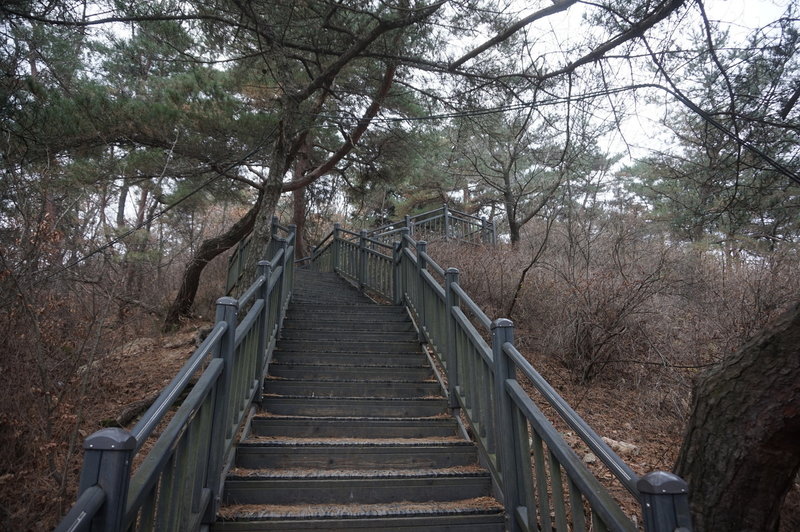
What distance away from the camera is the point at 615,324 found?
17.1 ft

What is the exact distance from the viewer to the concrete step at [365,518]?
2650 millimetres

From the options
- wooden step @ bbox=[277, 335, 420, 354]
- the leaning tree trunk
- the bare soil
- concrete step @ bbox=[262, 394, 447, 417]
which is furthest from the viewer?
wooden step @ bbox=[277, 335, 420, 354]

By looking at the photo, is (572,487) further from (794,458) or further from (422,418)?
(422,418)

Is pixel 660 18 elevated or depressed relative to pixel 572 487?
elevated

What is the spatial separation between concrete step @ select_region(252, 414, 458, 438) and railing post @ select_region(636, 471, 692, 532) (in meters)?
2.33

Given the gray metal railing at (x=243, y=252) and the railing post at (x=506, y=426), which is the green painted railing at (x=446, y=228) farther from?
the railing post at (x=506, y=426)

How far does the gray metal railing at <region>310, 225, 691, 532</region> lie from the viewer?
59.1 inches

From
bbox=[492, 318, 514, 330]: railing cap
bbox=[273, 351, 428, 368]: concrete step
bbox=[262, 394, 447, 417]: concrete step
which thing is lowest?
bbox=[262, 394, 447, 417]: concrete step

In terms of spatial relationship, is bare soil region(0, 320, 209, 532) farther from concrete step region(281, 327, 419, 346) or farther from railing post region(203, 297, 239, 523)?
concrete step region(281, 327, 419, 346)

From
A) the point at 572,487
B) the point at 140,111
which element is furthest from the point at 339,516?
the point at 140,111

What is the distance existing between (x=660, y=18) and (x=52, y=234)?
565cm

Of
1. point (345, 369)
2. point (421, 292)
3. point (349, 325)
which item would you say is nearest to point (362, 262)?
point (349, 325)

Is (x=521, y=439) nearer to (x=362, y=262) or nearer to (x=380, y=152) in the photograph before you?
(x=362, y=262)

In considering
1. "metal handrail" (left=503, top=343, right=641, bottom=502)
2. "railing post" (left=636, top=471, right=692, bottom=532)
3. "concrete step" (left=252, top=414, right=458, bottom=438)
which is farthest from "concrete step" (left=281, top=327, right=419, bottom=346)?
"railing post" (left=636, top=471, right=692, bottom=532)
